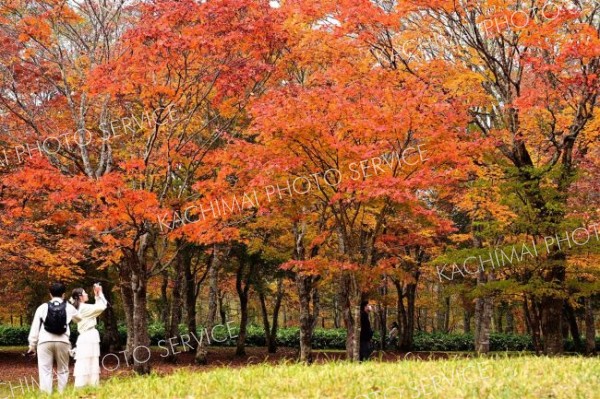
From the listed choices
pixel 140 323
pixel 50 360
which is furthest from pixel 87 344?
pixel 140 323

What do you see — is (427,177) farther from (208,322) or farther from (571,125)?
(208,322)

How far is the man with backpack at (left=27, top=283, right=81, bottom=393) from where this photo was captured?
7.73 m

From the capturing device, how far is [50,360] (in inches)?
310

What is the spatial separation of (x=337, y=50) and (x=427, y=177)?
535 cm

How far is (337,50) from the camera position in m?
14.8

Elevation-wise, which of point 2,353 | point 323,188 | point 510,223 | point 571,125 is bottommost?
point 2,353

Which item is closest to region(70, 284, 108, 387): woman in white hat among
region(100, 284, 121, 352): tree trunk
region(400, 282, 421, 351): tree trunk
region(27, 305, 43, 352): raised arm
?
region(27, 305, 43, 352): raised arm

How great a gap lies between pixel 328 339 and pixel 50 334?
2487 centimetres

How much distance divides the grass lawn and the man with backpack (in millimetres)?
868

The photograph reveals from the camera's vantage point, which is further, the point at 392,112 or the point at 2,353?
the point at 2,353

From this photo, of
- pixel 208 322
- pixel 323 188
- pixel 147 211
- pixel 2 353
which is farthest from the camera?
pixel 2 353

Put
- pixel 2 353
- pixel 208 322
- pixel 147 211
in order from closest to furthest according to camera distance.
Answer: pixel 147 211
pixel 208 322
pixel 2 353

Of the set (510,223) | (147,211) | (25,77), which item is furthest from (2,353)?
(510,223)

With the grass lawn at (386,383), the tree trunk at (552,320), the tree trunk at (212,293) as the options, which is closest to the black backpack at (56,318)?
the grass lawn at (386,383)
